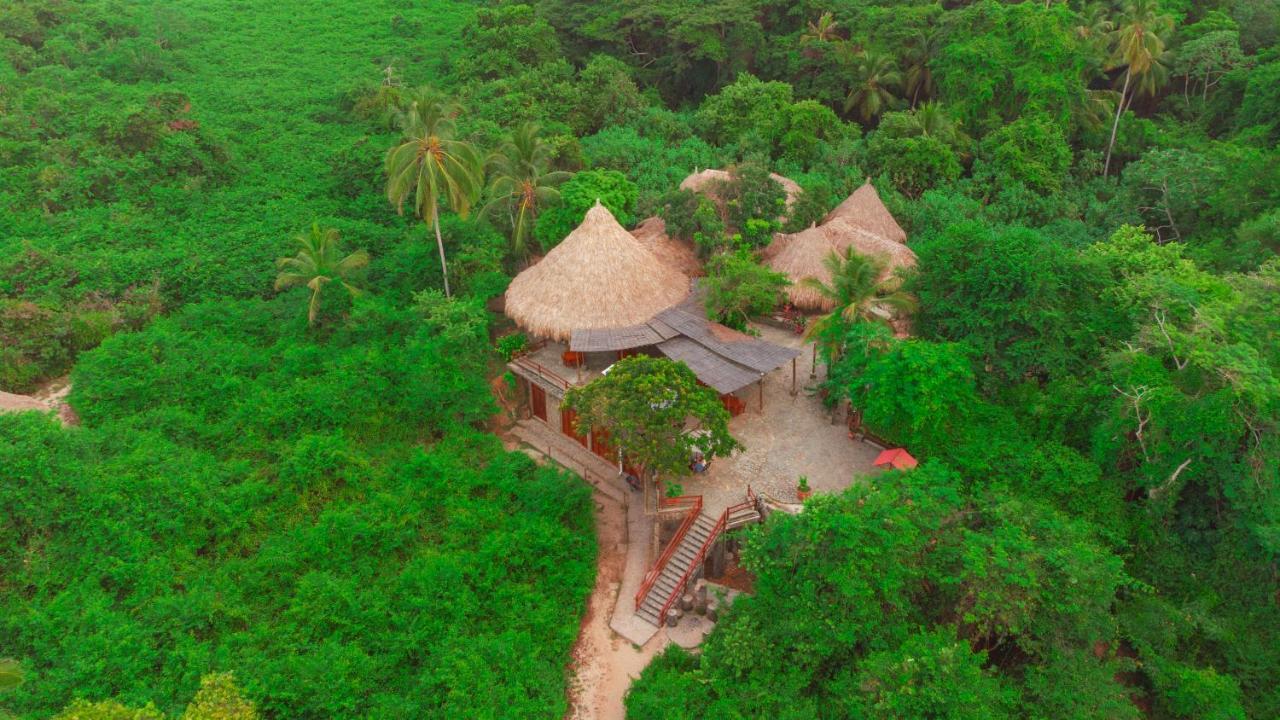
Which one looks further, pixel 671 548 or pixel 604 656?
pixel 671 548

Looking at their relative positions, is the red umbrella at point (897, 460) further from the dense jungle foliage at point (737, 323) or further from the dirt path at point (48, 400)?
the dirt path at point (48, 400)

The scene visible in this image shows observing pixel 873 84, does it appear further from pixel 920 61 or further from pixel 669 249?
pixel 669 249

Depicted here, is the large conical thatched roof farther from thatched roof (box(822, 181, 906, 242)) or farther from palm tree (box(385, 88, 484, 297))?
thatched roof (box(822, 181, 906, 242))

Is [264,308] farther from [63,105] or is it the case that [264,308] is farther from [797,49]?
[797,49]

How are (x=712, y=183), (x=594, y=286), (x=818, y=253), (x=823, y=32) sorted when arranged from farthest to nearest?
(x=823, y=32), (x=712, y=183), (x=818, y=253), (x=594, y=286)

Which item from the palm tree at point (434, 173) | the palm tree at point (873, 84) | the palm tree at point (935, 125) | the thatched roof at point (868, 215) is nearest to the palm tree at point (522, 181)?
the palm tree at point (434, 173)

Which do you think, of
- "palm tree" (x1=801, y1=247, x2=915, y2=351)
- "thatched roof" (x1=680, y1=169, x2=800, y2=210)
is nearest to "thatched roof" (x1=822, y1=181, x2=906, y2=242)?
"thatched roof" (x1=680, y1=169, x2=800, y2=210)

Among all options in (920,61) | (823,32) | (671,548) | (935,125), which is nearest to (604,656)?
(671,548)
